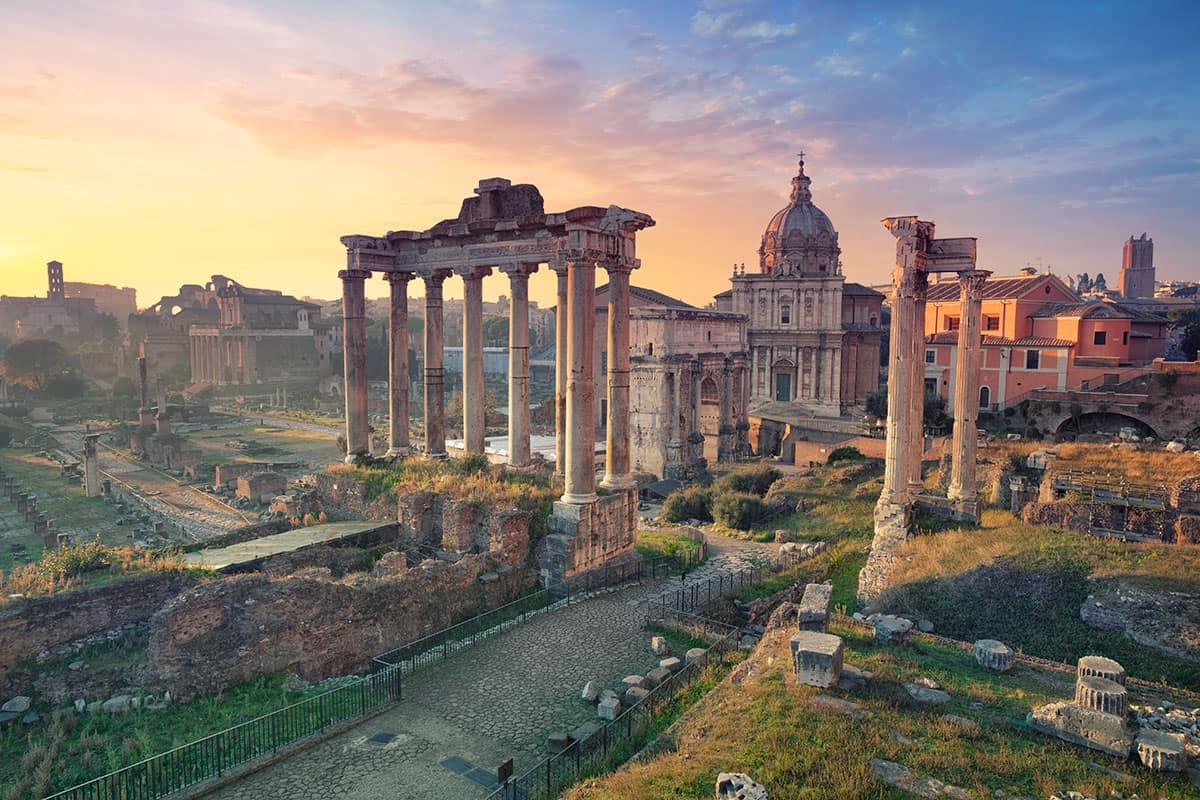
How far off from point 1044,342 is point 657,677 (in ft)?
119

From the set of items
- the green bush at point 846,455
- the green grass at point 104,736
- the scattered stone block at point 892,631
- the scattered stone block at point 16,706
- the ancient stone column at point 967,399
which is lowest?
the green grass at point 104,736

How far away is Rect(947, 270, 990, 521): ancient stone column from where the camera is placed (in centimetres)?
1834

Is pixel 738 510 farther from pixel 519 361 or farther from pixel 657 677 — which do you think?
pixel 657 677

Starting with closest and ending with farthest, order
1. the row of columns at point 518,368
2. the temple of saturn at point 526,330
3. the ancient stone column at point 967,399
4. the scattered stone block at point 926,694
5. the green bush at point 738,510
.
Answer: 1. the scattered stone block at point 926,694
2. the temple of saturn at point 526,330
3. the row of columns at point 518,368
4. the ancient stone column at point 967,399
5. the green bush at point 738,510

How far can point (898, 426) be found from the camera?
1783 cm

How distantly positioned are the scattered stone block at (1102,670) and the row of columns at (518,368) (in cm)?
942

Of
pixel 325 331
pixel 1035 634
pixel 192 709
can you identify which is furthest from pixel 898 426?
pixel 325 331

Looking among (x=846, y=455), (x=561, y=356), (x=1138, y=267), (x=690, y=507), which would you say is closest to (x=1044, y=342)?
(x=846, y=455)

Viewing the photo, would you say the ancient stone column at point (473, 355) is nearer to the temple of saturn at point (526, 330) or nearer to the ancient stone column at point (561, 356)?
the temple of saturn at point (526, 330)

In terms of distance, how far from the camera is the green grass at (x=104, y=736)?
890 cm

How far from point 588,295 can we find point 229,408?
67097 millimetres

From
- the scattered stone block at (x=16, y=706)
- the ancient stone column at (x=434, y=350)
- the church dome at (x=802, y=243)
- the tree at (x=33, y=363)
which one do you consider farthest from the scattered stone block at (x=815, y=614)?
the tree at (x=33, y=363)

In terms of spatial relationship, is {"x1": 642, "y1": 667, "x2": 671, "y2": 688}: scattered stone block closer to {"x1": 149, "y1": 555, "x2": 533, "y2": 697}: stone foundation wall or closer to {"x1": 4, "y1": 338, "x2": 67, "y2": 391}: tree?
{"x1": 149, "y1": 555, "x2": 533, "y2": 697}: stone foundation wall

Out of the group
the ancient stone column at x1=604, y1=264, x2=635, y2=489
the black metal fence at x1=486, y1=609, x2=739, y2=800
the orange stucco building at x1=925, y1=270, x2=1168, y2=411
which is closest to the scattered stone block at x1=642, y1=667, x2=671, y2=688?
the black metal fence at x1=486, y1=609, x2=739, y2=800
